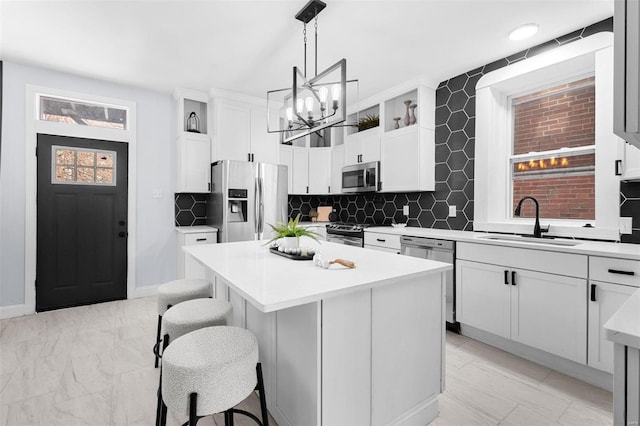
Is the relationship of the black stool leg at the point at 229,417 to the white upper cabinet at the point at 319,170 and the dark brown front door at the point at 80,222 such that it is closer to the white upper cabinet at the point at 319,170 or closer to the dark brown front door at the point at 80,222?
the dark brown front door at the point at 80,222

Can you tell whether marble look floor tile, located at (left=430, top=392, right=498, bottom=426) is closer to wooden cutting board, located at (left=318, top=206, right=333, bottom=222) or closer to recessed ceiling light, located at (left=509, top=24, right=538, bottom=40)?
recessed ceiling light, located at (left=509, top=24, right=538, bottom=40)

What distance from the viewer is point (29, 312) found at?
10.8ft

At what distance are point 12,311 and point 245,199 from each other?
2.63m

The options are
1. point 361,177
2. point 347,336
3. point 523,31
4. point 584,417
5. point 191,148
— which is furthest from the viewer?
point 361,177

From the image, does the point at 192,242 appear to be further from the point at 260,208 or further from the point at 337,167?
the point at 337,167

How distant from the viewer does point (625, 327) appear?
0.76 metres

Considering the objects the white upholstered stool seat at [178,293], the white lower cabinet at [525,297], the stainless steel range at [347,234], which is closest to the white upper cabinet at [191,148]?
the stainless steel range at [347,234]

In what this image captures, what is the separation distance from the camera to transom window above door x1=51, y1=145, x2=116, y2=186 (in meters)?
3.44

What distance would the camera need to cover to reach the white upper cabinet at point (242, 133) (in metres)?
4.02

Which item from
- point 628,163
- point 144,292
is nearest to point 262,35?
point 628,163

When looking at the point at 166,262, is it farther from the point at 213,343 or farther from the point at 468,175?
the point at 468,175

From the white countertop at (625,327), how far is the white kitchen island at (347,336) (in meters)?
0.74

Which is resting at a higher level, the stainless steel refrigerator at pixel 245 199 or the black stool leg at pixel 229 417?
the stainless steel refrigerator at pixel 245 199

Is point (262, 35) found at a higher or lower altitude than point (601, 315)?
higher
